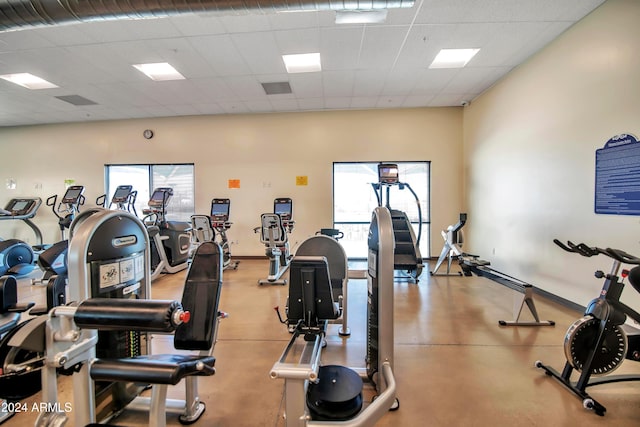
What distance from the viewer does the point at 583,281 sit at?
3.27 m

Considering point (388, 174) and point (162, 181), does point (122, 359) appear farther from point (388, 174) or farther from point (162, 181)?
point (162, 181)


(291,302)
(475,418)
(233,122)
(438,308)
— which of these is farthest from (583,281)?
(233,122)

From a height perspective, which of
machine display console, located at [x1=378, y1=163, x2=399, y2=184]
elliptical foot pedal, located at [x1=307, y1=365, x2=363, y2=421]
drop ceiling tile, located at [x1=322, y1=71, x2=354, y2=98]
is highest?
drop ceiling tile, located at [x1=322, y1=71, x2=354, y2=98]

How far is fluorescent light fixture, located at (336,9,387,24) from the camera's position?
300cm

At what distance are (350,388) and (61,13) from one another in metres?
4.02

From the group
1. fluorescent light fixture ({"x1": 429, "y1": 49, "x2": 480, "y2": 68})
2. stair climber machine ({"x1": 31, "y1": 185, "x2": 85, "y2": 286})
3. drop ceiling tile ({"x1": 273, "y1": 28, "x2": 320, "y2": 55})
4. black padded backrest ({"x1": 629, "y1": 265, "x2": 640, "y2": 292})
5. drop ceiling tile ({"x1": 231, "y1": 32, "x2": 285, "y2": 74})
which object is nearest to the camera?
black padded backrest ({"x1": 629, "y1": 265, "x2": 640, "y2": 292})

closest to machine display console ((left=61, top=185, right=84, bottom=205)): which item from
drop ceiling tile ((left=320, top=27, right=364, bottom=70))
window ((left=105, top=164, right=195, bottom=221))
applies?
window ((left=105, top=164, right=195, bottom=221))

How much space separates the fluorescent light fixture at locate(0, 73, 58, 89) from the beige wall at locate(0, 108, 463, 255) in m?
1.91

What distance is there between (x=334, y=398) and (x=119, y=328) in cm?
113

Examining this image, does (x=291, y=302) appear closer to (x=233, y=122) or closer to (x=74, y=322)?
(x=74, y=322)

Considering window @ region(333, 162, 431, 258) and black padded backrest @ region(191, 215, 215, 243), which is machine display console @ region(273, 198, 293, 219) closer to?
window @ region(333, 162, 431, 258)

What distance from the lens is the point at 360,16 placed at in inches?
120

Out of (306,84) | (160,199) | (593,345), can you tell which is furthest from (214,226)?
(593,345)

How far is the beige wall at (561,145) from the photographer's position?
2.84 metres
